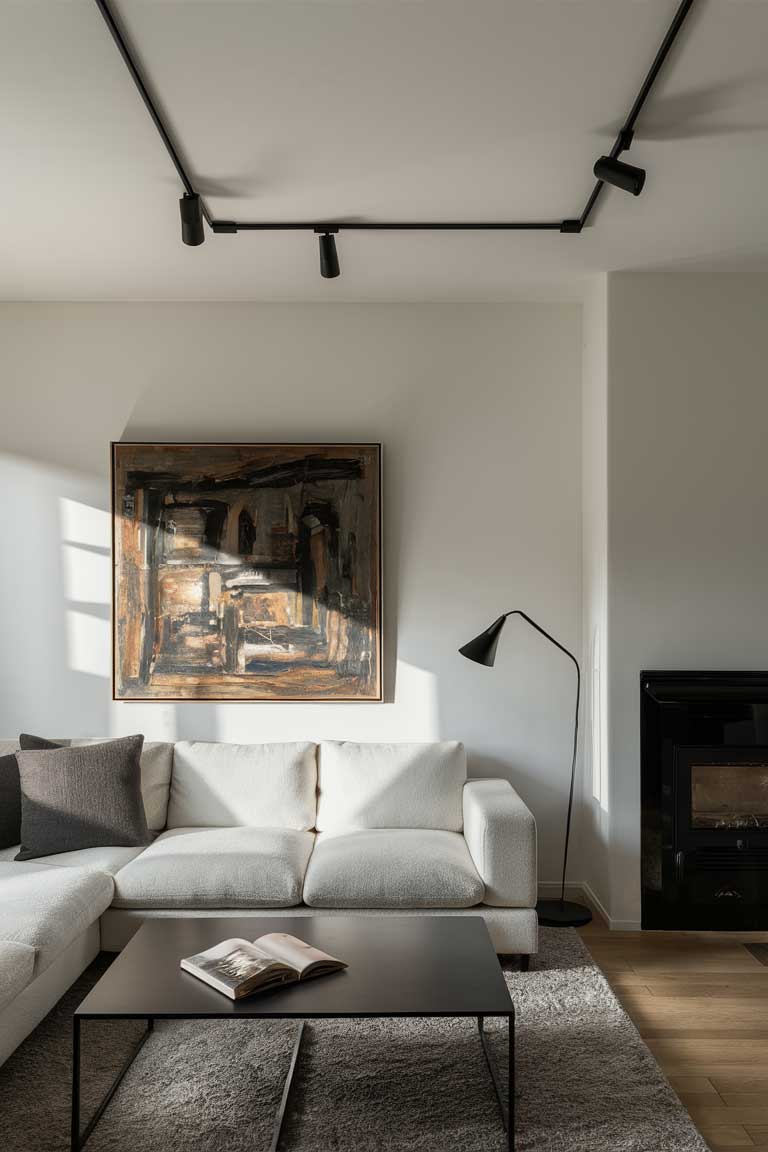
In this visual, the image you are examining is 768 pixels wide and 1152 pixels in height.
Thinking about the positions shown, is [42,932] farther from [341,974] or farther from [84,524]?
[84,524]

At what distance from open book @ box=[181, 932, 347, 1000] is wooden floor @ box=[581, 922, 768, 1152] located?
1035mm

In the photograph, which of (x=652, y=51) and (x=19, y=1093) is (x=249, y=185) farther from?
(x=19, y=1093)

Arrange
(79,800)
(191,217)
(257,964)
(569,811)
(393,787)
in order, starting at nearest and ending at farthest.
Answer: (257,964), (191,217), (79,800), (393,787), (569,811)

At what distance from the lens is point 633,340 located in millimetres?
3982

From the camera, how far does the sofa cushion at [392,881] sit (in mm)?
3336

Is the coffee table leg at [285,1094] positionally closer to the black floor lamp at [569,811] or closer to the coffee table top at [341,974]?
the coffee table top at [341,974]

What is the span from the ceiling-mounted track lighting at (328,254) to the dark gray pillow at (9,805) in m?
2.24

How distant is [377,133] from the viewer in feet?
9.14

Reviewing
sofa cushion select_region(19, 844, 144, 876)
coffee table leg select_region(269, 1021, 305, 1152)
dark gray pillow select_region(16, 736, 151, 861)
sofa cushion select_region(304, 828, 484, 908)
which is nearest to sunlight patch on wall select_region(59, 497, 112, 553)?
dark gray pillow select_region(16, 736, 151, 861)

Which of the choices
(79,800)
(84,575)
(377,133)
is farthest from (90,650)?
(377,133)

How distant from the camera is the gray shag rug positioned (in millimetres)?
2328

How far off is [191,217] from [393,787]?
2.29m

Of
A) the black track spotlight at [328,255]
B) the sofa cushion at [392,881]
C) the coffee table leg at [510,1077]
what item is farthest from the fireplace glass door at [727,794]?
the black track spotlight at [328,255]

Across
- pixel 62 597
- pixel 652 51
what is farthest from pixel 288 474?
pixel 652 51
